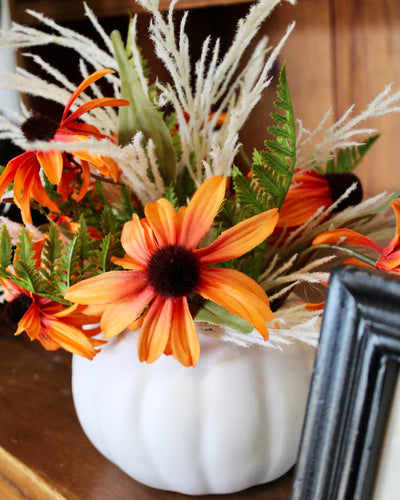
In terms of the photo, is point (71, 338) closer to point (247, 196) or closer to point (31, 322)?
point (31, 322)

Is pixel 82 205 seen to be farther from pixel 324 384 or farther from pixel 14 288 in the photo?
pixel 324 384

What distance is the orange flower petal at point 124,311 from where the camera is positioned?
29cm

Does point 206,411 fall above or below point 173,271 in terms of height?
below

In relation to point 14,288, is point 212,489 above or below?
below

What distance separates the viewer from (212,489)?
36 centimetres

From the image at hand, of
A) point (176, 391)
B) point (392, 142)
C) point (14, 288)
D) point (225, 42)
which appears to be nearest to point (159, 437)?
point (176, 391)

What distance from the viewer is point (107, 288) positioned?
288 mm

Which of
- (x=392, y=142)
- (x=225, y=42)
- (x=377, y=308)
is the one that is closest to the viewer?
(x=377, y=308)

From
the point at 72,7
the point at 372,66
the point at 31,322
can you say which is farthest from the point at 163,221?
the point at 372,66

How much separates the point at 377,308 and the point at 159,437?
0.18m

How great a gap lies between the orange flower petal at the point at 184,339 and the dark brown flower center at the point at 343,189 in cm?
16

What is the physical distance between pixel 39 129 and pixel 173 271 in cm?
12

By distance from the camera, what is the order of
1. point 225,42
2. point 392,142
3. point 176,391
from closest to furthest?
1. point 176,391
2. point 392,142
3. point 225,42

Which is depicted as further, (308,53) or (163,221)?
(308,53)
